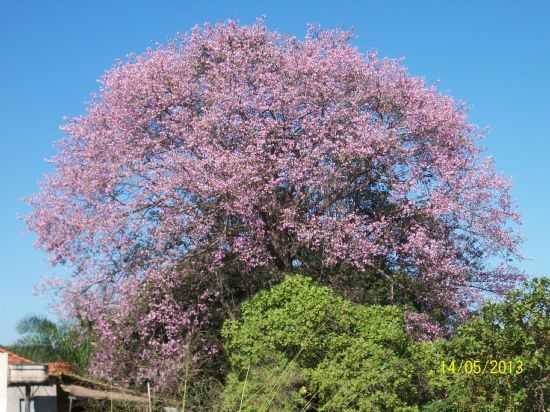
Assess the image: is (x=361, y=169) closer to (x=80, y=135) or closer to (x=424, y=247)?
(x=424, y=247)

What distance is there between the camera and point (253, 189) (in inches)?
655

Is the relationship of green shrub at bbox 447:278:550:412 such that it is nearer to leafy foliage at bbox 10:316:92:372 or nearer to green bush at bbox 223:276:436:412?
green bush at bbox 223:276:436:412

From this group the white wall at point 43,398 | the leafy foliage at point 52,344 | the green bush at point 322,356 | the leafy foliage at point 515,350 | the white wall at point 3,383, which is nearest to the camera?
the white wall at point 3,383

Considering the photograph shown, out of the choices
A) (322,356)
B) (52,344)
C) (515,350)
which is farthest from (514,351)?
(52,344)

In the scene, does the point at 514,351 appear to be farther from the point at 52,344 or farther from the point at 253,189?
the point at 52,344

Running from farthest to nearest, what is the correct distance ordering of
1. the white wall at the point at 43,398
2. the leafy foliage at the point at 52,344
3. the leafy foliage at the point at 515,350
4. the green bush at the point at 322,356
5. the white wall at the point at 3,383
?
the leafy foliage at the point at 52,344
the white wall at the point at 43,398
the green bush at the point at 322,356
the leafy foliage at the point at 515,350
the white wall at the point at 3,383

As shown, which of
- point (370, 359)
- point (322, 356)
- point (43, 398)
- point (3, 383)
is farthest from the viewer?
point (43, 398)

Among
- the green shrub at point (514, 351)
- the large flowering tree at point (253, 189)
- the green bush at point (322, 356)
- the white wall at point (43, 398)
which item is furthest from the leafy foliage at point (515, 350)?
the white wall at point (43, 398)

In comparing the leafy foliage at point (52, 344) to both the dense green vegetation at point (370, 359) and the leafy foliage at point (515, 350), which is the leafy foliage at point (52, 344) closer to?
the dense green vegetation at point (370, 359)

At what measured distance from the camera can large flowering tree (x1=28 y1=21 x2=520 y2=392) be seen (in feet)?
54.9

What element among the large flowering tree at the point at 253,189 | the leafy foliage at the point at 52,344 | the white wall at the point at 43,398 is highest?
the large flowering tree at the point at 253,189

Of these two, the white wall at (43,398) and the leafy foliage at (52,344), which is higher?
the leafy foliage at (52,344)

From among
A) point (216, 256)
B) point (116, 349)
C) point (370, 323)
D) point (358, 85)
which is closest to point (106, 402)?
point (116, 349)

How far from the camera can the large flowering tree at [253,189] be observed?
54.9 feet
